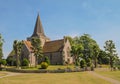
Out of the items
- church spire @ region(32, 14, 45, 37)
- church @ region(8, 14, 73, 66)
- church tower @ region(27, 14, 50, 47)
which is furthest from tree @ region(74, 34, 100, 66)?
church spire @ region(32, 14, 45, 37)

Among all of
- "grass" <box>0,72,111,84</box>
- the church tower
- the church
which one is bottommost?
"grass" <box>0,72,111,84</box>

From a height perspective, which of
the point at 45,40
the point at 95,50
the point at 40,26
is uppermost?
the point at 40,26

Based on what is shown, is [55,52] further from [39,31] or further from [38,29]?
[38,29]

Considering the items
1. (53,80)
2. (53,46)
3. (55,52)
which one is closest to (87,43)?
(53,46)

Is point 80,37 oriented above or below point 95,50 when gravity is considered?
above

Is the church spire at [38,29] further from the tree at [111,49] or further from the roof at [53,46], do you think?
the tree at [111,49]

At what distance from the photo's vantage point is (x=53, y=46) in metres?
86.6

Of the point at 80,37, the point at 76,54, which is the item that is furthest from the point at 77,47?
the point at 80,37

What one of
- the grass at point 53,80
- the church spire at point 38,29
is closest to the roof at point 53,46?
the church spire at point 38,29

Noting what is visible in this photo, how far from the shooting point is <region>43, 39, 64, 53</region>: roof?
83.8 m

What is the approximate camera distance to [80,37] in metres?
94.1

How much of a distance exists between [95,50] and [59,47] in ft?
54.5

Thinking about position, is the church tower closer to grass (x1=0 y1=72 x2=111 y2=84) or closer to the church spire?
the church spire

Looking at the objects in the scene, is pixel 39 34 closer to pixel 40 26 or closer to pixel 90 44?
pixel 40 26
